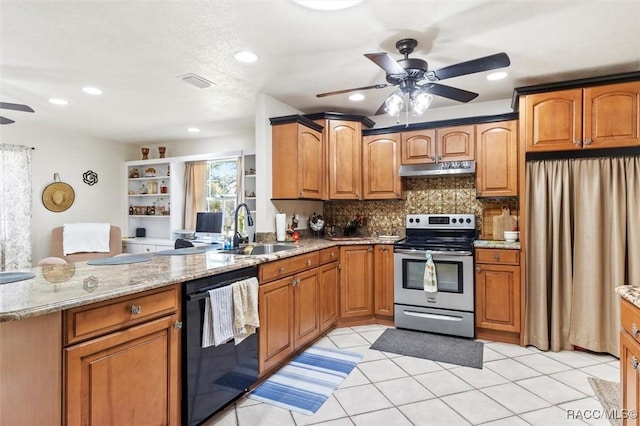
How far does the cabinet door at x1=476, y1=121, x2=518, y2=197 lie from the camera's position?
342cm

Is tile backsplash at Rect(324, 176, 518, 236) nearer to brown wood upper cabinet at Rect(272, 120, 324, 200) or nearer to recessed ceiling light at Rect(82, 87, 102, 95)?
brown wood upper cabinet at Rect(272, 120, 324, 200)

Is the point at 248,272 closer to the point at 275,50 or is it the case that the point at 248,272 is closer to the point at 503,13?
the point at 275,50

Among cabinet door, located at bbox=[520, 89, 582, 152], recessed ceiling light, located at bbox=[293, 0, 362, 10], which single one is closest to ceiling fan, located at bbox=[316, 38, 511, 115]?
recessed ceiling light, located at bbox=[293, 0, 362, 10]

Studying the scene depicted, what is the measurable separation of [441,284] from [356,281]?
878 mm

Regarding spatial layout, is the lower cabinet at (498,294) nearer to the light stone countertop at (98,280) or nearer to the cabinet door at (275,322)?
the cabinet door at (275,322)

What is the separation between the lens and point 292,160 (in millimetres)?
3490

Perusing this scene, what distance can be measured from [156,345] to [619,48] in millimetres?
3684

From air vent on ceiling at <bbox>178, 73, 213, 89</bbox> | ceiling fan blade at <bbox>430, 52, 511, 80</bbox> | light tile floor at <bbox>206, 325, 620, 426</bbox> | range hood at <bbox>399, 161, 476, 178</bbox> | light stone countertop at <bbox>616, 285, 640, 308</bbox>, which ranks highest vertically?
air vent on ceiling at <bbox>178, 73, 213, 89</bbox>

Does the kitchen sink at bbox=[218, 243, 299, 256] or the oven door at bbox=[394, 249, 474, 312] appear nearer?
the kitchen sink at bbox=[218, 243, 299, 256]

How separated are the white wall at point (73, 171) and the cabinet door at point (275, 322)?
4445mm

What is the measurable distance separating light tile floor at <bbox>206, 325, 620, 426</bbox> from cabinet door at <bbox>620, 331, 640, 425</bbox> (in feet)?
2.20

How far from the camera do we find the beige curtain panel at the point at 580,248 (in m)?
2.83

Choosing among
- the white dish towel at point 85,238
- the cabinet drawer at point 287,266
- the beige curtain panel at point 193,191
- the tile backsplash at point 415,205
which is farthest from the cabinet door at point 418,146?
the white dish towel at point 85,238

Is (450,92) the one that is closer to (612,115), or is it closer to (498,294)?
(612,115)
